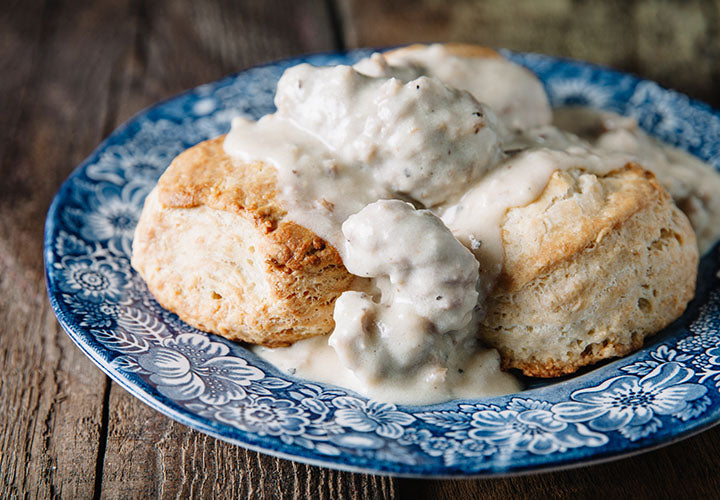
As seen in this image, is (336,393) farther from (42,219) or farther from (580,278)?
(42,219)

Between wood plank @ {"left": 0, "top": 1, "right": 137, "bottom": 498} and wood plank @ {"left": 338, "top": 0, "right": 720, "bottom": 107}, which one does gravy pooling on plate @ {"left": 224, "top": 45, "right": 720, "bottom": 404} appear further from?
wood plank @ {"left": 338, "top": 0, "right": 720, "bottom": 107}

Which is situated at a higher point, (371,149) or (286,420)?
(371,149)

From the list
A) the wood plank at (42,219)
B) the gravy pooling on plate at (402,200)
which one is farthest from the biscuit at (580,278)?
the wood plank at (42,219)

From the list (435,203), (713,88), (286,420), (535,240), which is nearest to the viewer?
(286,420)

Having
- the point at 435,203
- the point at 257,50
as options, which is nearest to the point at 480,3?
the point at 257,50

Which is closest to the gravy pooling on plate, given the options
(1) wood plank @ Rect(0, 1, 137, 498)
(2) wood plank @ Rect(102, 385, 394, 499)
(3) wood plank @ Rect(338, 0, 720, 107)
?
(2) wood plank @ Rect(102, 385, 394, 499)

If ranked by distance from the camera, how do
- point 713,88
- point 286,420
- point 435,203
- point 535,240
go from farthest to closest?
1. point 713,88
2. point 435,203
3. point 535,240
4. point 286,420

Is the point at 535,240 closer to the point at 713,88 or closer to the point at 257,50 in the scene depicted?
the point at 713,88

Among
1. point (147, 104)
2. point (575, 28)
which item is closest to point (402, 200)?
point (147, 104)
